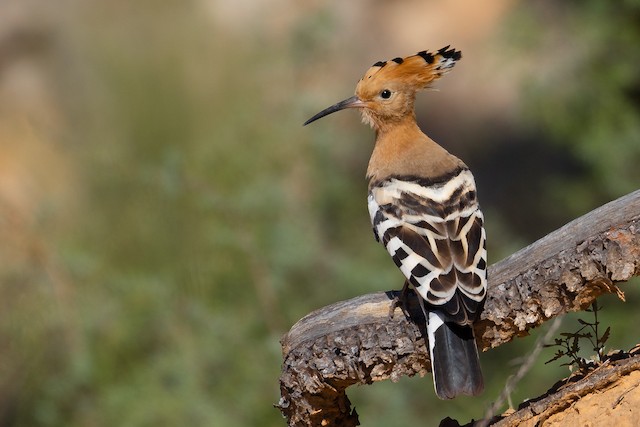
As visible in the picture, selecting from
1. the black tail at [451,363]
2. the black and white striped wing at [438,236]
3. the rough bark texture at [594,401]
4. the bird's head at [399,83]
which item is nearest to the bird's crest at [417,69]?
the bird's head at [399,83]

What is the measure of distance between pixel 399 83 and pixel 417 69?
0.09 metres

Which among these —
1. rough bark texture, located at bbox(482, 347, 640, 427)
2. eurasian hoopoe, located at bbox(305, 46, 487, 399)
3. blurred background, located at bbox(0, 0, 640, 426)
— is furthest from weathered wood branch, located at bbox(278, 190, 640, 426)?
blurred background, located at bbox(0, 0, 640, 426)

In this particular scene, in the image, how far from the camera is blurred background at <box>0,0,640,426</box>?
5.34 meters

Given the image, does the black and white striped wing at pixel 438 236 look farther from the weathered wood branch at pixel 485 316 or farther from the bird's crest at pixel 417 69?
the bird's crest at pixel 417 69

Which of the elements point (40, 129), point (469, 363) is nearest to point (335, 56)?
point (40, 129)

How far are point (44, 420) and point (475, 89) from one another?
4716mm

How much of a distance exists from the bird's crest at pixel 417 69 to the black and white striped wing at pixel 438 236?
56cm

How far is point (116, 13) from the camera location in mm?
8016

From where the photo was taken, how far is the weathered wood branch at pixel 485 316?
281cm

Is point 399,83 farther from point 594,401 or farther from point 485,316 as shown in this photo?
point 594,401

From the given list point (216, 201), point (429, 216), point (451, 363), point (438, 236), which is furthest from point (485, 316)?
point (216, 201)

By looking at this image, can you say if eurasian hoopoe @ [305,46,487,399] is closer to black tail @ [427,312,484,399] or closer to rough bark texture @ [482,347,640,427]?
black tail @ [427,312,484,399]

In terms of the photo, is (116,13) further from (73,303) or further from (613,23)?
(613,23)

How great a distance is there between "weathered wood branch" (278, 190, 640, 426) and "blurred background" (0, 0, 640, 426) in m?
1.93
